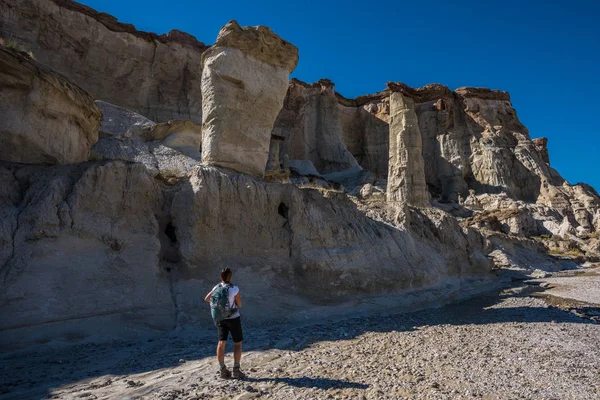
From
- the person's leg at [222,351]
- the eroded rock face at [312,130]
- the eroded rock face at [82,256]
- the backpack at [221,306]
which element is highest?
the eroded rock face at [312,130]

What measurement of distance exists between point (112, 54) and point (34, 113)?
120ft

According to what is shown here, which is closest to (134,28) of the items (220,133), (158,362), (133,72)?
(133,72)

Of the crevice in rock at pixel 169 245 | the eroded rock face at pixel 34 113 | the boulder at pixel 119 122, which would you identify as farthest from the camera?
the boulder at pixel 119 122

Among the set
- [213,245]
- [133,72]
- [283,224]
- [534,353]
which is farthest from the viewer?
[133,72]

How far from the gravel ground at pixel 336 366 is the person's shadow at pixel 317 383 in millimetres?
11

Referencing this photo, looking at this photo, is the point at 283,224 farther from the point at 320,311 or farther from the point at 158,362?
the point at 158,362

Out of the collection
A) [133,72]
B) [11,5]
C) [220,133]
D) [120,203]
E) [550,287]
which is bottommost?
[550,287]

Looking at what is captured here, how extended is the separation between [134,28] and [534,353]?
4636 centimetres

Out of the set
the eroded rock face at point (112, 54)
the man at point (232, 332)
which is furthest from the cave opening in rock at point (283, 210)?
the eroded rock face at point (112, 54)

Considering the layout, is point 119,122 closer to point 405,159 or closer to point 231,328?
point 405,159

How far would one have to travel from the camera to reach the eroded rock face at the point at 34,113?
7988 millimetres

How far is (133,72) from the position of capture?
4100cm

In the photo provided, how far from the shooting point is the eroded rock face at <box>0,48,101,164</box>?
7988mm

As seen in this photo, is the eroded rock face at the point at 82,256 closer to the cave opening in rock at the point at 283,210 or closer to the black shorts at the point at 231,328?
the black shorts at the point at 231,328
